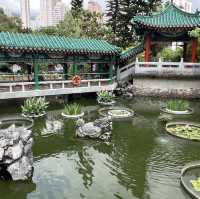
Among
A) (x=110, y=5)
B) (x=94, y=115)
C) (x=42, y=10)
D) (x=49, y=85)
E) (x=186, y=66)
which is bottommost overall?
(x=94, y=115)

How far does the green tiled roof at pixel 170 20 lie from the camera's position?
21.8 metres

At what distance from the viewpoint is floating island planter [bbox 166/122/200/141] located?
13.3 m

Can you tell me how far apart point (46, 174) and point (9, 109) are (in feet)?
31.9

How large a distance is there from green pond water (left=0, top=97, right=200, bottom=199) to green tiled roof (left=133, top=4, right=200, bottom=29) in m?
9.55

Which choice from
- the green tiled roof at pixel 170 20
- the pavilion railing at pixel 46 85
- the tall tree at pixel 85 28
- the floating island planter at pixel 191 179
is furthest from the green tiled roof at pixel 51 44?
the floating island planter at pixel 191 179

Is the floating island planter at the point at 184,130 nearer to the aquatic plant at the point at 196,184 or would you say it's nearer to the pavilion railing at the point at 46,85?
the aquatic plant at the point at 196,184

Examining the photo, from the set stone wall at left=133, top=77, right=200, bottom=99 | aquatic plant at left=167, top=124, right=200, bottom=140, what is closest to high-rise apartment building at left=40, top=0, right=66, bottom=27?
stone wall at left=133, top=77, right=200, bottom=99

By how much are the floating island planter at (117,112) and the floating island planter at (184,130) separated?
2.92 m

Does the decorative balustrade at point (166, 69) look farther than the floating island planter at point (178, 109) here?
Yes

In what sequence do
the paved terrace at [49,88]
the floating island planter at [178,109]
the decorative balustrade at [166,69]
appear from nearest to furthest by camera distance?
1. the floating island planter at [178,109]
2. the paved terrace at [49,88]
3. the decorative balustrade at [166,69]

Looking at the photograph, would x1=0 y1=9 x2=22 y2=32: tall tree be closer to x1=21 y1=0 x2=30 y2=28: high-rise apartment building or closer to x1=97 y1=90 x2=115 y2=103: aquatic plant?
x1=97 y1=90 x2=115 y2=103: aquatic plant

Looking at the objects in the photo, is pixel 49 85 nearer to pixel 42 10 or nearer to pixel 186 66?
pixel 186 66

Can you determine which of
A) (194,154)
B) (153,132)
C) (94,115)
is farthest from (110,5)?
(194,154)

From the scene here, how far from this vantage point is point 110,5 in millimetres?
43156
